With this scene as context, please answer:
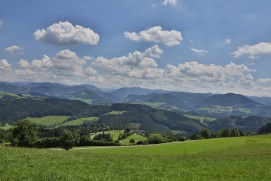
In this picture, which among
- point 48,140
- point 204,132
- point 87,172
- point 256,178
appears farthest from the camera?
point 204,132

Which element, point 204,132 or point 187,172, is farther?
point 204,132

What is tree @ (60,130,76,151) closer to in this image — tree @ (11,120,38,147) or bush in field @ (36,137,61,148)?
tree @ (11,120,38,147)

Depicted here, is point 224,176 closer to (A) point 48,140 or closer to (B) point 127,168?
(B) point 127,168

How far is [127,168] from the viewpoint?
2867 centimetres

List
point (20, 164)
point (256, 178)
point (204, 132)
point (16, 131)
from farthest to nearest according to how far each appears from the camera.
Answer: point (204, 132) → point (16, 131) → point (20, 164) → point (256, 178)

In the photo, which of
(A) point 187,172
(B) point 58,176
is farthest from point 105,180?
(A) point 187,172

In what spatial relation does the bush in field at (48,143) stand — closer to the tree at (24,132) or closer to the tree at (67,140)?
the tree at (24,132)

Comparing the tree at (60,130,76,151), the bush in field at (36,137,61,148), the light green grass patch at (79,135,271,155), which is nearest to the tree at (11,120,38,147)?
the tree at (60,130,76,151)

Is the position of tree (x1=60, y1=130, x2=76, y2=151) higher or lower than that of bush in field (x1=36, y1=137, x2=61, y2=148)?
higher

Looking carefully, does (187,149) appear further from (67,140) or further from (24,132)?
(24,132)

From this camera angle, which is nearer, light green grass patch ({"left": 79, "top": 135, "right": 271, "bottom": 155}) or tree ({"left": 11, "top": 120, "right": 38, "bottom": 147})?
light green grass patch ({"left": 79, "top": 135, "right": 271, "bottom": 155})

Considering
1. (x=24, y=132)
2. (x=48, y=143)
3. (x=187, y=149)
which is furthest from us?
(x=48, y=143)

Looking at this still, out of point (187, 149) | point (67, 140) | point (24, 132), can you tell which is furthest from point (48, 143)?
point (187, 149)

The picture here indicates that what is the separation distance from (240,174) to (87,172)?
1423cm
